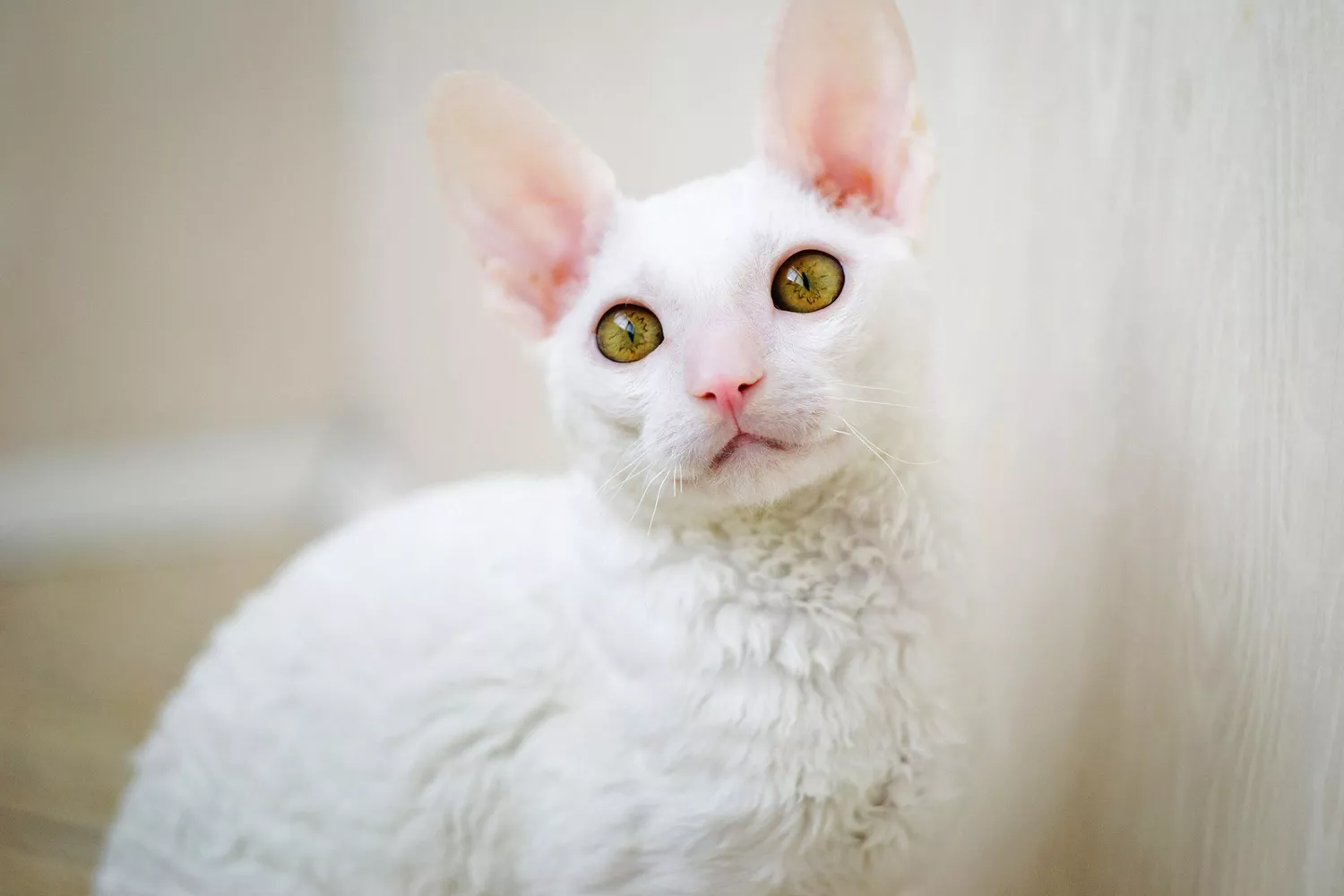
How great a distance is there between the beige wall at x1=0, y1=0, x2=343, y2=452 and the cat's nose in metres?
0.91

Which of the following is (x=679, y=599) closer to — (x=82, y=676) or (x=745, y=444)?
(x=745, y=444)

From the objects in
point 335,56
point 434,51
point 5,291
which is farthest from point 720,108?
point 5,291

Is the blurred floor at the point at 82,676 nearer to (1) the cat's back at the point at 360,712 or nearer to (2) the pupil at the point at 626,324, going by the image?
(1) the cat's back at the point at 360,712

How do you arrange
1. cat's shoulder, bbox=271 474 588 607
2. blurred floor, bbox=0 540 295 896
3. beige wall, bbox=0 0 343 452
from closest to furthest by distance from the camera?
cat's shoulder, bbox=271 474 588 607, blurred floor, bbox=0 540 295 896, beige wall, bbox=0 0 343 452

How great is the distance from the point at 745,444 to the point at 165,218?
1.10 m

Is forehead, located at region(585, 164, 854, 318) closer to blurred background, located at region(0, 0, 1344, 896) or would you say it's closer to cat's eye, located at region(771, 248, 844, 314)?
cat's eye, located at region(771, 248, 844, 314)

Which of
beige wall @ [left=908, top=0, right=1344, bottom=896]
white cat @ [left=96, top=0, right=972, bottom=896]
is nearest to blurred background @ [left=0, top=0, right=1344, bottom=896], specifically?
beige wall @ [left=908, top=0, right=1344, bottom=896]

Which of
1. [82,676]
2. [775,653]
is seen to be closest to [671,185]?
[775,653]

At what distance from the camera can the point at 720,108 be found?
994mm

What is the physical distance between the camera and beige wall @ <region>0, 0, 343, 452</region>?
1.12m

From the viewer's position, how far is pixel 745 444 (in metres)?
0.60

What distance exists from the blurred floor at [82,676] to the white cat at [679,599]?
23 centimetres

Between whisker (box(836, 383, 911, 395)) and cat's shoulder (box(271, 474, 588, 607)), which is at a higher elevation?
whisker (box(836, 383, 911, 395))

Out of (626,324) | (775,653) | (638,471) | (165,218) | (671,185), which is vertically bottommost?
(775,653)
